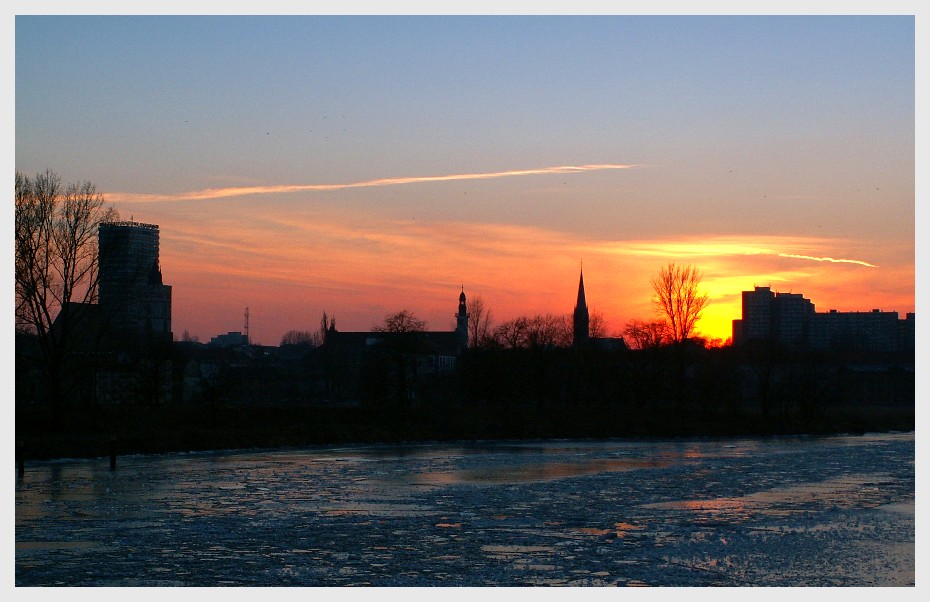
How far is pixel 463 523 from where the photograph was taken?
68.1 ft

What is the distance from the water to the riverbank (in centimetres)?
589

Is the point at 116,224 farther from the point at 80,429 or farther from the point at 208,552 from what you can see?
the point at 208,552

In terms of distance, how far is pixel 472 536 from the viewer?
18.9 meters

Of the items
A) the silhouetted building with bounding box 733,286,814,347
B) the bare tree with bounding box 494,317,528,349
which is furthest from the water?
the silhouetted building with bounding box 733,286,814,347

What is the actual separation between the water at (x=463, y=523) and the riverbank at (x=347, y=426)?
5891mm

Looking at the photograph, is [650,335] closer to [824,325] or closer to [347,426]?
[347,426]

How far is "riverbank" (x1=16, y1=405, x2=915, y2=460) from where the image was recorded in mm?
42906

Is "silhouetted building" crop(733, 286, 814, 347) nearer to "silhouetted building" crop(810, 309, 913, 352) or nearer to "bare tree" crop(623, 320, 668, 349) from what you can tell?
"silhouetted building" crop(810, 309, 913, 352)

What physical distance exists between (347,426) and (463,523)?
35.4m

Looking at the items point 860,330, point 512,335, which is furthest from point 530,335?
point 860,330

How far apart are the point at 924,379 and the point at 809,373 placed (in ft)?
217

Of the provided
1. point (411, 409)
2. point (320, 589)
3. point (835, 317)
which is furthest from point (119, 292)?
point (835, 317)

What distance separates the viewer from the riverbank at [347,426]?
42906 mm

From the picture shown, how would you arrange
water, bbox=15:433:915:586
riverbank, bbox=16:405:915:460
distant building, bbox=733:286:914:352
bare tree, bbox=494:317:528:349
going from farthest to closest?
distant building, bbox=733:286:914:352
bare tree, bbox=494:317:528:349
riverbank, bbox=16:405:915:460
water, bbox=15:433:915:586
